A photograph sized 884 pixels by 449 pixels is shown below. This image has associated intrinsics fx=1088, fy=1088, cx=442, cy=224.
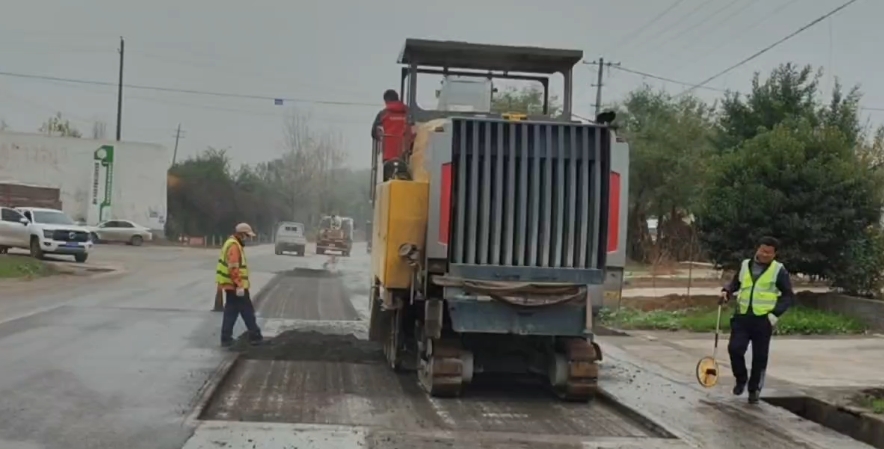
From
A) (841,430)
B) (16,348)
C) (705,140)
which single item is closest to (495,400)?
(841,430)

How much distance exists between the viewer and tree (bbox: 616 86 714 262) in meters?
44.5

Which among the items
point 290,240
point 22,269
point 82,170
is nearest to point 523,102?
point 22,269

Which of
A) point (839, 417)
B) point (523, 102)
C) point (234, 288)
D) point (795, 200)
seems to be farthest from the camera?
point (795, 200)

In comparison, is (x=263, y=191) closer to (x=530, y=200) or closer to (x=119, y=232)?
(x=119, y=232)

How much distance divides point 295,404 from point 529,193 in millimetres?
3176

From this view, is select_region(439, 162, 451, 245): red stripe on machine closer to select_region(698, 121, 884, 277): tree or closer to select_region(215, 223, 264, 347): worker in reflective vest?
select_region(215, 223, 264, 347): worker in reflective vest

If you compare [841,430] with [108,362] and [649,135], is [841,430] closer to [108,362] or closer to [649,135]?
[108,362]

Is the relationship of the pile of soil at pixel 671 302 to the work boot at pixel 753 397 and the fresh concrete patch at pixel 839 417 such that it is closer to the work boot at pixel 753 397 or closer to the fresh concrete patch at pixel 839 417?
the fresh concrete patch at pixel 839 417

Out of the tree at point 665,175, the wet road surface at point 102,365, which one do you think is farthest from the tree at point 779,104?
the wet road surface at point 102,365

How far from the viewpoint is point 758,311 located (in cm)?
1166


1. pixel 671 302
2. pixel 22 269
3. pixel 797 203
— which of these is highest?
pixel 797 203

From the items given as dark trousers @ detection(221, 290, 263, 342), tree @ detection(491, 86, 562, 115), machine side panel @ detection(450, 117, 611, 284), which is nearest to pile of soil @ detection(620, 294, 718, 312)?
tree @ detection(491, 86, 562, 115)

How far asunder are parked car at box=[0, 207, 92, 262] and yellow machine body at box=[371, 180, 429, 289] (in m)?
27.0

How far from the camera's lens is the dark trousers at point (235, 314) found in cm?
1488
